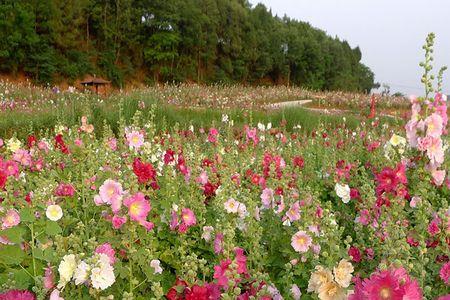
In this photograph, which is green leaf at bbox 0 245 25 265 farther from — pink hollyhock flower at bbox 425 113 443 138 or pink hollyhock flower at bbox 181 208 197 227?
pink hollyhock flower at bbox 425 113 443 138

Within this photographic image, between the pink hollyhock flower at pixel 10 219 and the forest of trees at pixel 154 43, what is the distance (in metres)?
29.5

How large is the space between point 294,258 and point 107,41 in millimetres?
37935

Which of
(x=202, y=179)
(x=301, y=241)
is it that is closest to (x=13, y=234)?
(x=301, y=241)

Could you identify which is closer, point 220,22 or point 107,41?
point 107,41

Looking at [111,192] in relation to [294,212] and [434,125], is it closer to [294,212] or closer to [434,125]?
[294,212]

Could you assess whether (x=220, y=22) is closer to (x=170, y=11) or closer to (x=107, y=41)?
(x=170, y=11)

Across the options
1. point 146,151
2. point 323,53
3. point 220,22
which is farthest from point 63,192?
point 323,53

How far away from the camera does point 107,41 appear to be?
125 ft

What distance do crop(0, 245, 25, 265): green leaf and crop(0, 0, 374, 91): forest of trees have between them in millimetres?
29636

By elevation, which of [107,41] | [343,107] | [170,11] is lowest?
[343,107]

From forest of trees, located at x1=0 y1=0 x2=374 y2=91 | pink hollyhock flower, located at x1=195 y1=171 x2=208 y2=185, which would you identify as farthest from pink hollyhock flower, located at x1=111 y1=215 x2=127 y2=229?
forest of trees, located at x1=0 y1=0 x2=374 y2=91

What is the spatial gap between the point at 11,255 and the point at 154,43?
127ft

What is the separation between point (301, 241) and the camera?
2176mm

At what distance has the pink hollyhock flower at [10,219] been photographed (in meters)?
2.20
